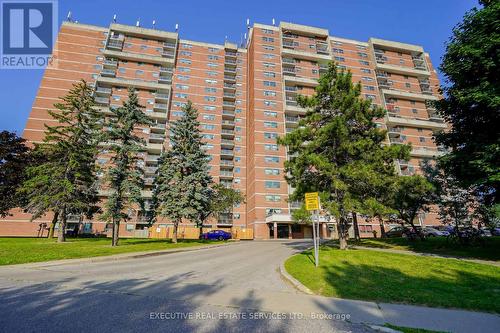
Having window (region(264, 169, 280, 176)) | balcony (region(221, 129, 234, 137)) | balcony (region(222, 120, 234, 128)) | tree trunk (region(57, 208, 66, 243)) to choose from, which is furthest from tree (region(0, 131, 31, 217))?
window (region(264, 169, 280, 176))

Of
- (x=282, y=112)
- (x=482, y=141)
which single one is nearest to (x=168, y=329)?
(x=482, y=141)

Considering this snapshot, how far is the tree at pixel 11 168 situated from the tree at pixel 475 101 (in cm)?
4497

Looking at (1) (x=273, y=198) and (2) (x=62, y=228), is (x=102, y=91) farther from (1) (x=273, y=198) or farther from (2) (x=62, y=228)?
(1) (x=273, y=198)

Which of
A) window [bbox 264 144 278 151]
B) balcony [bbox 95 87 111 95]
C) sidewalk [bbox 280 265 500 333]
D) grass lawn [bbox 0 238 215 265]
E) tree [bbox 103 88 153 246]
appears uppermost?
balcony [bbox 95 87 111 95]

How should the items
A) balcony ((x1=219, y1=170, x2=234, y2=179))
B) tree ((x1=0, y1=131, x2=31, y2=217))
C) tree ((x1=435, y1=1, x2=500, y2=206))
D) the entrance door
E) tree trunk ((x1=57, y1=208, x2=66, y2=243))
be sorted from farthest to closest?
1. balcony ((x1=219, y1=170, x2=234, y2=179))
2. the entrance door
3. tree ((x1=0, y1=131, x2=31, y2=217))
4. tree trunk ((x1=57, y1=208, x2=66, y2=243))
5. tree ((x1=435, y1=1, x2=500, y2=206))

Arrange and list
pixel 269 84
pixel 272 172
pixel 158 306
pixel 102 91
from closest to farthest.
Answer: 1. pixel 158 306
2. pixel 272 172
3. pixel 102 91
4. pixel 269 84

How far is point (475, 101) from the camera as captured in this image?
14.2 meters

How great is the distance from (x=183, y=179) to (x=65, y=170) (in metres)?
12.6

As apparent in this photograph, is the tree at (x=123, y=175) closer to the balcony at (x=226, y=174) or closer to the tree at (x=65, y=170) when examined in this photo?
the tree at (x=65, y=170)

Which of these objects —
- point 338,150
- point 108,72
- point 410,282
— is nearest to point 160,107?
point 108,72

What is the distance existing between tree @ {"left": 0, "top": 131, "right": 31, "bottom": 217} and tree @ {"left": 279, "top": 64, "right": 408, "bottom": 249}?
118 feet

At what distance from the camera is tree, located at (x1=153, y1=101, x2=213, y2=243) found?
28109 mm

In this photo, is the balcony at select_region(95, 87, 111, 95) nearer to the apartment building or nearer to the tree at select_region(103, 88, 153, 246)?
the apartment building

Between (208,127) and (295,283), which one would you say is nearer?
(295,283)
